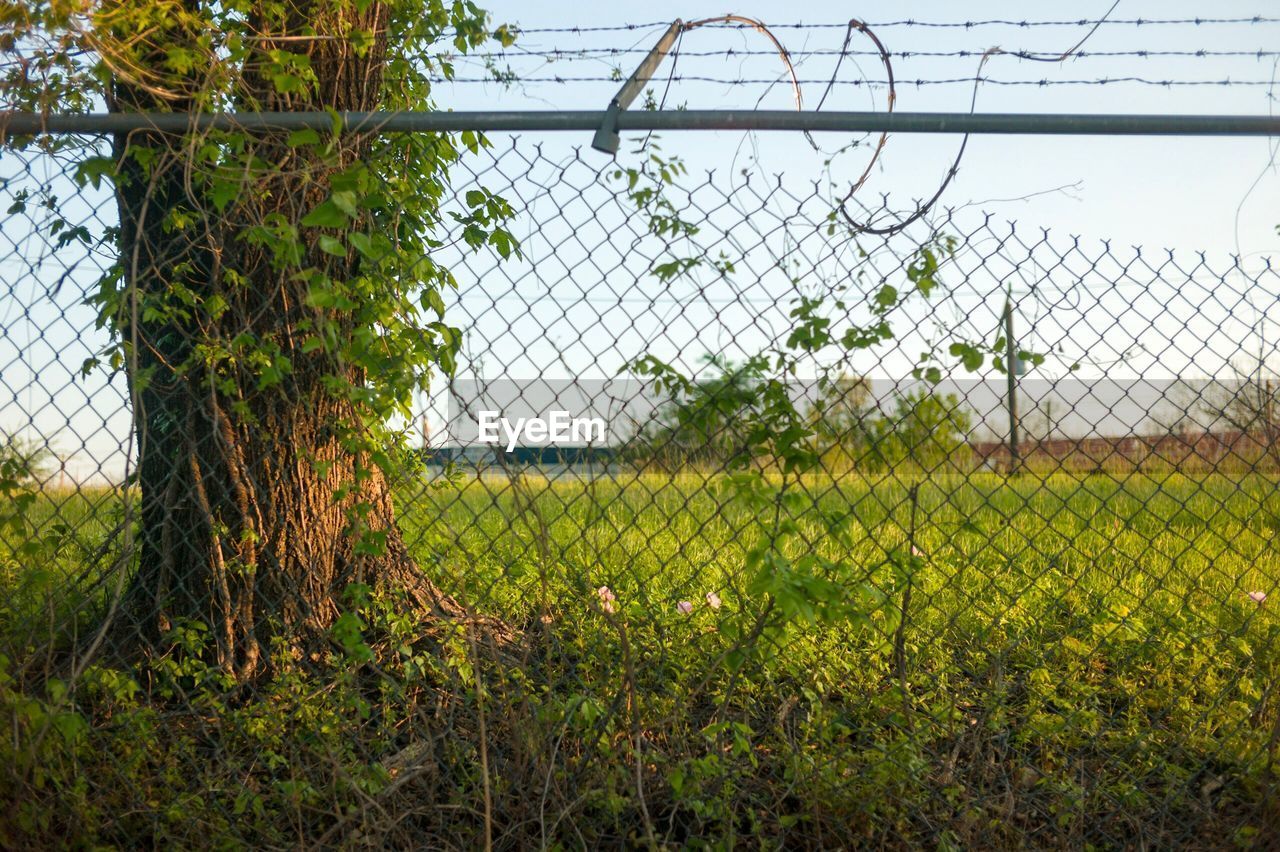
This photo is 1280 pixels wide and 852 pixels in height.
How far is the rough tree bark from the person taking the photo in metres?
2.35

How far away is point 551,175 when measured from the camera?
7.32 ft

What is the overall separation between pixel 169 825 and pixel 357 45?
195 cm

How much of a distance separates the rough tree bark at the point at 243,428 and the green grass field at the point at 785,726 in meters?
0.20

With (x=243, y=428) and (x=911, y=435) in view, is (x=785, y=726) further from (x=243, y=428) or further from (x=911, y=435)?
(x=243, y=428)

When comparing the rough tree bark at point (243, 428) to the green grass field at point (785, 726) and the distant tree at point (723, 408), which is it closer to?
the green grass field at point (785, 726)

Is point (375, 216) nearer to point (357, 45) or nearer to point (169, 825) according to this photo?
point (357, 45)

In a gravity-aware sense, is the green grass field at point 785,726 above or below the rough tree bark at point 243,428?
below

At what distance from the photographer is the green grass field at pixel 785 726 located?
215 centimetres

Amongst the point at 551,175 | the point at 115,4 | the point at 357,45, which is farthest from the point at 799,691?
the point at 115,4

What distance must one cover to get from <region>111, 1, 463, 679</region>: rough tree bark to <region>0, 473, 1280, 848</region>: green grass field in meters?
0.20

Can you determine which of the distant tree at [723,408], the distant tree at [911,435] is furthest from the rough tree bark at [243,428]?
the distant tree at [911,435]

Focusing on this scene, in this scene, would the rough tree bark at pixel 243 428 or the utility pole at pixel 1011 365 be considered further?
the rough tree bark at pixel 243 428

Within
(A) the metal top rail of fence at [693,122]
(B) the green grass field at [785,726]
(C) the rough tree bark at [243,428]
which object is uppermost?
(A) the metal top rail of fence at [693,122]

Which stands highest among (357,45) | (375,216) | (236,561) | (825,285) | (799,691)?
(357,45)
